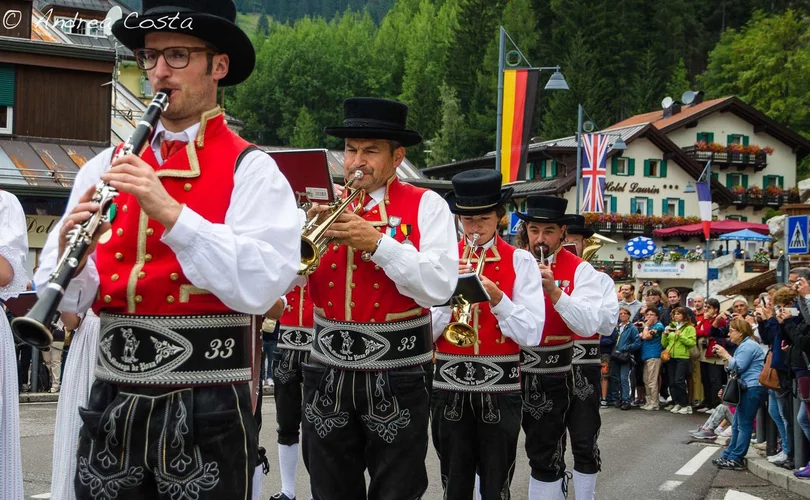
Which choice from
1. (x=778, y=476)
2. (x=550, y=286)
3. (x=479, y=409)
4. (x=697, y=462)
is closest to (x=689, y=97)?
(x=697, y=462)

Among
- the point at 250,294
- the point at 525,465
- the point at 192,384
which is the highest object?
the point at 250,294

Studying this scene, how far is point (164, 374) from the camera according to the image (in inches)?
157

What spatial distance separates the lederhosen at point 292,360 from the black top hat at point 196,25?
17.4 ft

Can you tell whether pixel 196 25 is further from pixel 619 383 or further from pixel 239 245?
pixel 619 383

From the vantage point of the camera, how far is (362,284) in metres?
5.98

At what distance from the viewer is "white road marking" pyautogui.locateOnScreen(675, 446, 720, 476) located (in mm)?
12405

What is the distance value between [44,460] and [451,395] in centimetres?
502

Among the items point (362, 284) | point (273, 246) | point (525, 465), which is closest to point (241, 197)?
point (273, 246)

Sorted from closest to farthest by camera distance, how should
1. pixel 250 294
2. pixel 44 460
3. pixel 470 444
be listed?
pixel 250 294 < pixel 470 444 < pixel 44 460

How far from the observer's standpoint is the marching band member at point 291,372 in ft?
31.3

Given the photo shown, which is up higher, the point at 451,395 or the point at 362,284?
the point at 362,284

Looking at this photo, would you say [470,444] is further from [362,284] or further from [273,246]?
[273,246]

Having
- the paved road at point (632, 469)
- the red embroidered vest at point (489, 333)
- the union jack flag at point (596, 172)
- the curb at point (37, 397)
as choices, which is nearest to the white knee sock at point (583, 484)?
the paved road at point (632, 469)

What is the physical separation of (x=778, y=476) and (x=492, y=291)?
Result: 6075mm
